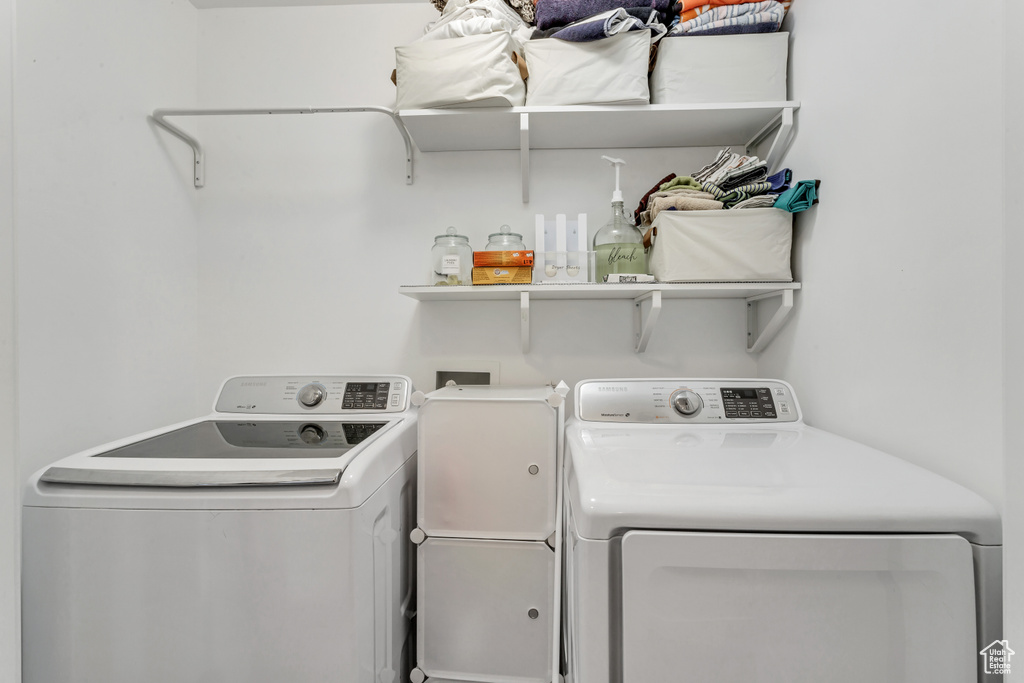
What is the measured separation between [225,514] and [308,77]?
1.61m

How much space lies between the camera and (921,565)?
0.67m

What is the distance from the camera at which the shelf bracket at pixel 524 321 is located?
1438mm

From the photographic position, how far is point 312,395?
1.50 metres

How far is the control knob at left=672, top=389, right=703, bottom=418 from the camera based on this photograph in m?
1.31

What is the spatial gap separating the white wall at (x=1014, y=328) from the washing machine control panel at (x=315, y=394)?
52.0 inches

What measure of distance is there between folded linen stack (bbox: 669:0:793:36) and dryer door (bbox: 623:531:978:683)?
140 cm

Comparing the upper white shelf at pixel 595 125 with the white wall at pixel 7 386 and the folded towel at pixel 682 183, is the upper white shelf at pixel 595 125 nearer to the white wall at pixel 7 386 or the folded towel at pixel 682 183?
the folded towel at pixel 682 183

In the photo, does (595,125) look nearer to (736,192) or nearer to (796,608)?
(736,192)

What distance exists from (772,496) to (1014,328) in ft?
1.18

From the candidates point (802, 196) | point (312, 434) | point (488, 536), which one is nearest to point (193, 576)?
point (312, 434)

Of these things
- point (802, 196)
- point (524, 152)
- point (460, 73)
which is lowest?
point (802, 196)

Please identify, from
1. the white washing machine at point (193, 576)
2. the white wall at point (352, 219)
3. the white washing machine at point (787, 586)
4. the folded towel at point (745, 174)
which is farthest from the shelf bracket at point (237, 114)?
the white washing machine at point (787, 586)

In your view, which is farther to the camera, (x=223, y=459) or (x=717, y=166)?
(x=717, y=166)

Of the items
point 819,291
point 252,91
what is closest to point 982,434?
point 819,291
